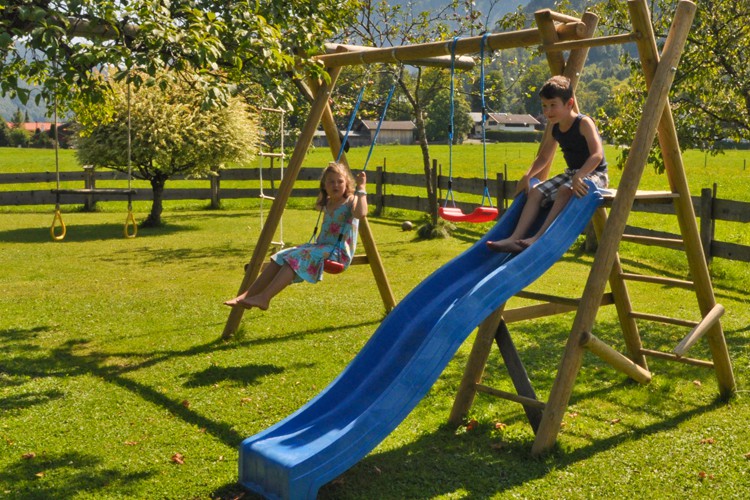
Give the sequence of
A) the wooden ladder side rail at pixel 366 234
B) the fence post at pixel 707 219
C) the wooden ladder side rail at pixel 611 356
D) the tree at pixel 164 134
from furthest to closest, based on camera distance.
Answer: the tree at pixel 164 134 < the fence post at pixel 707 219 < the wooden ladder side rail at pixel 366 234 < the wooden ladder side rail at pixel 611 356

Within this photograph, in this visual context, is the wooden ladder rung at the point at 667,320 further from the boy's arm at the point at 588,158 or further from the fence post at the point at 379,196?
the fence post at the point at 379,196

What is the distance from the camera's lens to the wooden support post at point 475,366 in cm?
549

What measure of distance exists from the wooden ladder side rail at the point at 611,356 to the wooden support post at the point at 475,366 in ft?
2.05

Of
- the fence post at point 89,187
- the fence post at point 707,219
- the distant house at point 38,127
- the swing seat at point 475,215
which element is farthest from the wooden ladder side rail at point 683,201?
the distant house at point 38,127

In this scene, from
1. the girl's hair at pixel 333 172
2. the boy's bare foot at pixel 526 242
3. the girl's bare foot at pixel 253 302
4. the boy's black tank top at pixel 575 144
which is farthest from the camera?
the girl's hair at pixel 333 172

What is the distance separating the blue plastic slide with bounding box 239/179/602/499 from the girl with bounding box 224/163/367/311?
52.7 inches

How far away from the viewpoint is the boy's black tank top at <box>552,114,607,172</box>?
571cm

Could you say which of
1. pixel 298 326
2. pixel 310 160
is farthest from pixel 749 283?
pixel 310 160

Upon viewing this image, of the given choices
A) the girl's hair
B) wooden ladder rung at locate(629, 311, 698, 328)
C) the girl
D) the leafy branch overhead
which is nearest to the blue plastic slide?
wooden ladder rung at locate(629, 311, 698, 328)

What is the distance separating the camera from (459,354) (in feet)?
26.0

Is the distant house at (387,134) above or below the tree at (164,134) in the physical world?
above

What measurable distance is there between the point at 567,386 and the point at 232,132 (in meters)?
14.4

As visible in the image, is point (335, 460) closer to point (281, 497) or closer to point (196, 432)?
point (281, 497)

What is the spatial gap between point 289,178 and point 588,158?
3293 mm
